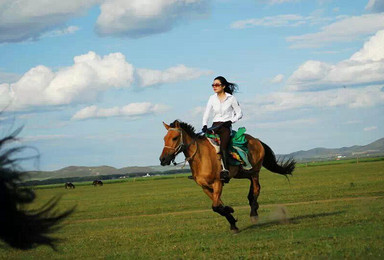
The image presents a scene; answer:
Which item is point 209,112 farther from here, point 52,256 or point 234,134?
point 52,256

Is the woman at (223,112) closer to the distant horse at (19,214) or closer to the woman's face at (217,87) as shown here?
the woman's face at (217,87)

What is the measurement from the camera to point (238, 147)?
1652cm

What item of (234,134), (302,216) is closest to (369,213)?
(302,216)

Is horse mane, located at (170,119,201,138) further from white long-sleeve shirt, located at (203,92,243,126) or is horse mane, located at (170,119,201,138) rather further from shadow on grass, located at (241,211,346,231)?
shadow on grass, located at (241,211,346,231)

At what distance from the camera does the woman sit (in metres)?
15.7

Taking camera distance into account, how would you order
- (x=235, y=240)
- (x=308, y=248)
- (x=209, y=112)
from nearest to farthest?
(x=308, y=248), (x=235, y=240), (x=209, y=112)

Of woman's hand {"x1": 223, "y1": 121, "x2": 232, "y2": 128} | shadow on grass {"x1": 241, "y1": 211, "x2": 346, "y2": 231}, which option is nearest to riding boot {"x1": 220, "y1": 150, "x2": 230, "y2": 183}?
woman's hand {"x1": 223, "y1": 121, "x2": 232, "y2": 128}

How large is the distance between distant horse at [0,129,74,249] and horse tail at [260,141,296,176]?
39.4 feet

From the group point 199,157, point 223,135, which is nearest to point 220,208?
point 199,157

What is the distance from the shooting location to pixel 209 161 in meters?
15.5

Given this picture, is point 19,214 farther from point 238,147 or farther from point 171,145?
point 238,147

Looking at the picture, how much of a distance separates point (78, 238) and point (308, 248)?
8523 millimetres

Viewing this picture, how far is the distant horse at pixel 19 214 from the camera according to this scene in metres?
6.45

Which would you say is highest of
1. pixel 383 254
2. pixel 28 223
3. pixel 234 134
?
pixel 234 134
